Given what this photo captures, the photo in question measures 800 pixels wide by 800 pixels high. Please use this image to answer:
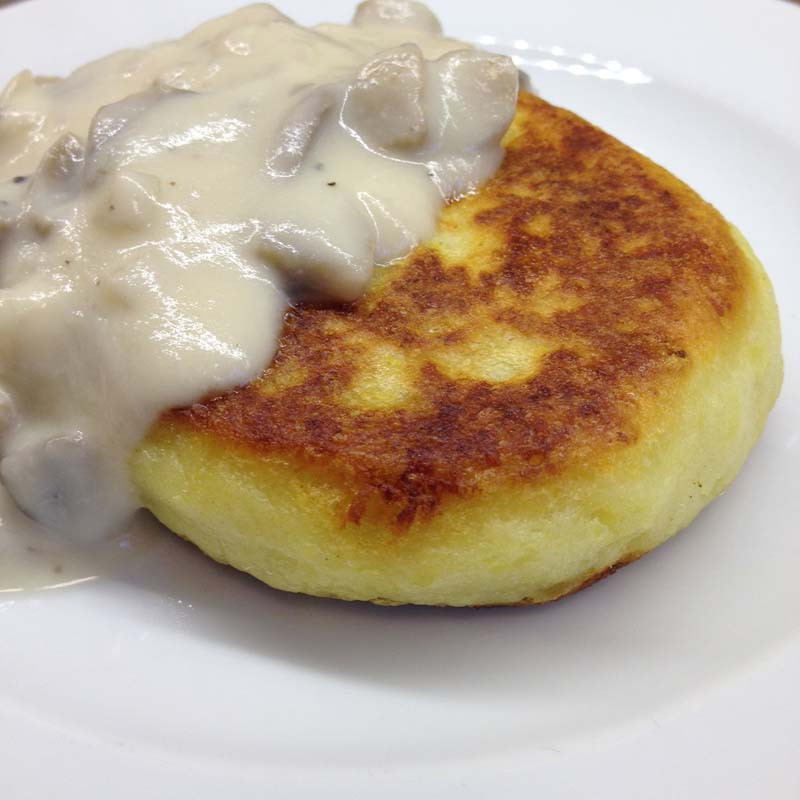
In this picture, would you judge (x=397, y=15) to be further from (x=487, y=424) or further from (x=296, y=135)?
(x=487, y=424)

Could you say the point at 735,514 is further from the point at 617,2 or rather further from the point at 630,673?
the point at 617,2

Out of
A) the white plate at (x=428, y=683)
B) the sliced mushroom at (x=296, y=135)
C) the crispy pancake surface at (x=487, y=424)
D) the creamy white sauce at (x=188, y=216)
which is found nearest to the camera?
the white plate at (x=428, y=683)

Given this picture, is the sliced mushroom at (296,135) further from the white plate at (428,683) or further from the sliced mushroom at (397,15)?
the white plate at (428,683)

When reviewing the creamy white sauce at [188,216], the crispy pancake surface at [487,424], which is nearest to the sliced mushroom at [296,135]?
the creamy white sauce at [188,216]

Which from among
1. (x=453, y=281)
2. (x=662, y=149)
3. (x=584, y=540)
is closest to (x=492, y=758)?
(x=584, y=540)

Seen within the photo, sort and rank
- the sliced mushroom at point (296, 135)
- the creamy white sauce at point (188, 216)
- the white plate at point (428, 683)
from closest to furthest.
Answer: the white plate at point (428, 683), the creamy white sauce at point (188, 216), the sliced mushroom at point (296, 135)

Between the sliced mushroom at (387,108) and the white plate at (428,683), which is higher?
the sliced mushroom at (387,108)

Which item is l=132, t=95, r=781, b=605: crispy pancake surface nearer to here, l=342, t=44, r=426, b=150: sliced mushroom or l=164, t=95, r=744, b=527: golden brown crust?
l=164, t=95, r=744, b=527: golden brown crust

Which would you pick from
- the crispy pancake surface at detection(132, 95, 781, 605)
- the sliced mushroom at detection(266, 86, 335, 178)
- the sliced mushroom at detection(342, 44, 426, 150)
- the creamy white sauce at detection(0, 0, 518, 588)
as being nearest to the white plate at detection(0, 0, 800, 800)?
the crispy pancake surface at detection(132, 95, 781, 605)
